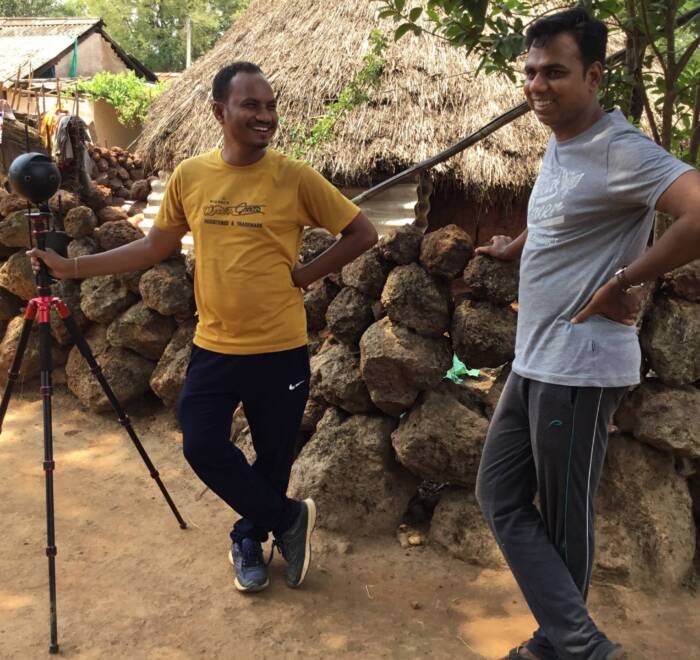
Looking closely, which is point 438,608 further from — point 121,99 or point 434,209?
point 121,99

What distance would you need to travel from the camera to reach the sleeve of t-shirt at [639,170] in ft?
5.75

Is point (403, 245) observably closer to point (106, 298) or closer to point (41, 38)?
point (106, 298)

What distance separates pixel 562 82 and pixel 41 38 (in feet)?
80.2

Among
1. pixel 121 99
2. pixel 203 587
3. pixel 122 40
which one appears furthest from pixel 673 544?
pixel 122 40

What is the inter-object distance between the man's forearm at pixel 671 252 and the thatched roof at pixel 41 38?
21781 mm

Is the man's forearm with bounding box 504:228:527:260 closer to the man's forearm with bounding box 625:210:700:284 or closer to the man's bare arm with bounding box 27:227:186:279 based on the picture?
the man's forearm with bounding box 625:210:700:284

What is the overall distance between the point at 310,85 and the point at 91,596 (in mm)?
6359

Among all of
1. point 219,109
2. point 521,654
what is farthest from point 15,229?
point 521,654

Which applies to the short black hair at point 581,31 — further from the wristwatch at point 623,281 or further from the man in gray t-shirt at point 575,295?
the wristwatch at point 623,281

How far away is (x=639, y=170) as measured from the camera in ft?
5.85

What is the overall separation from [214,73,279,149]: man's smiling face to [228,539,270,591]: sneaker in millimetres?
1681

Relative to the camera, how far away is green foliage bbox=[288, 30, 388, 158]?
714 cm

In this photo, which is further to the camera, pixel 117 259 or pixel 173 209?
pixel 117 259

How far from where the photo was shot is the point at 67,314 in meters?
2.96
